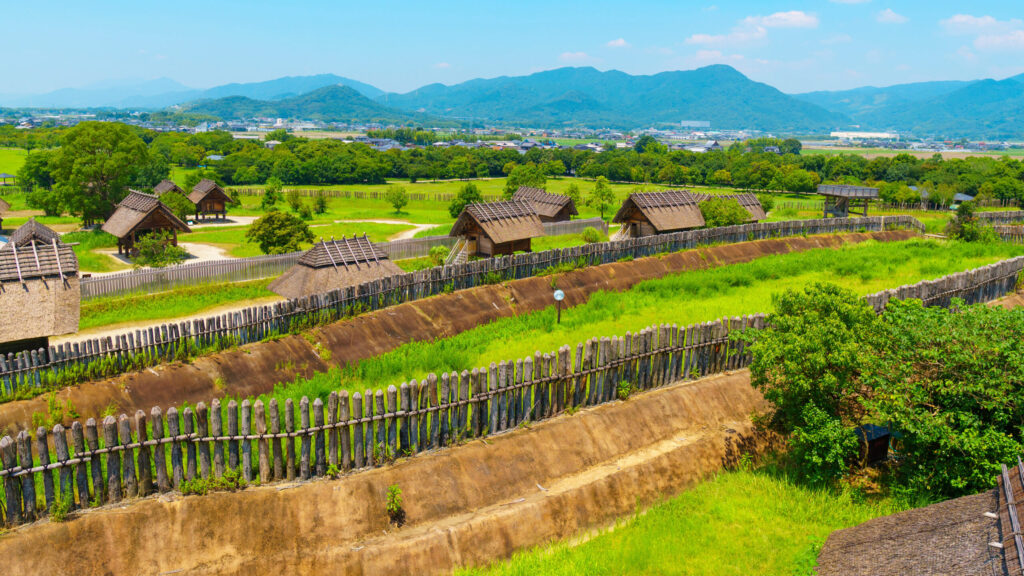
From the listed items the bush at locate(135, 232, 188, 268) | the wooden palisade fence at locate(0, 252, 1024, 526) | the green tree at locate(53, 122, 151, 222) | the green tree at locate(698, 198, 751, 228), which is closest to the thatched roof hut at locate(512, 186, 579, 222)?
the green tree at locate(698, 198, 751, 228)

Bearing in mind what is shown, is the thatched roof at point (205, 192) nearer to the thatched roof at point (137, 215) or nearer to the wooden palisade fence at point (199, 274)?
the thatched roof at point (137, 215)

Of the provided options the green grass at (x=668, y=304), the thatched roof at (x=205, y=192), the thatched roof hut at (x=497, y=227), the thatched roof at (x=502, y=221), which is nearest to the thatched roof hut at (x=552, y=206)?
the thatched roof at (x=502, y=221)

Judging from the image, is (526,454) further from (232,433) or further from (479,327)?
(479,327)

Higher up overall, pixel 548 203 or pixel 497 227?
pixel 548 203

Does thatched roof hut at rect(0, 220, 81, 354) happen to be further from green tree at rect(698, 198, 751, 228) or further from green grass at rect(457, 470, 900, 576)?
green tree at rect(698, 198, 751, 228)

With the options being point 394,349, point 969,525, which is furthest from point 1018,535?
point 394,349

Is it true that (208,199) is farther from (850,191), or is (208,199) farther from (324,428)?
(850,191)

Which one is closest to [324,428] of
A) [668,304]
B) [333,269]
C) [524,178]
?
Result: [333,269]
